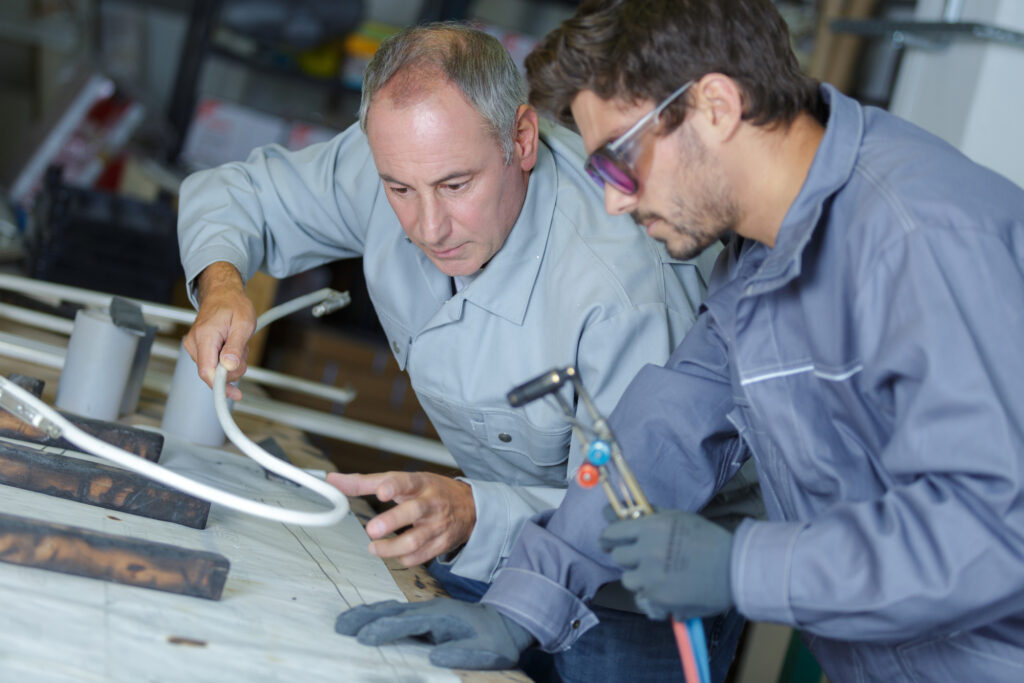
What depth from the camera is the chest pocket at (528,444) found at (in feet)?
5.13

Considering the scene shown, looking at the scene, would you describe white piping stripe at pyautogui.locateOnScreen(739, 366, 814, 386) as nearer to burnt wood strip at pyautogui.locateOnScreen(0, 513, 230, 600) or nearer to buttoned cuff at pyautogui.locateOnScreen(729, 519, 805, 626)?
buttoned cuff at pyautogui.locateOnScreen(729, 519, 805, 626)

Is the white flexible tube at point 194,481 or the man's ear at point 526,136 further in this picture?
the man's ear at point 526,136

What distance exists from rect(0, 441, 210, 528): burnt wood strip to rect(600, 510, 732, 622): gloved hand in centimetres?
58

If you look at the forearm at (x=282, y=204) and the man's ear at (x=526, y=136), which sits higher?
the man's ear at (x=526, y=136)

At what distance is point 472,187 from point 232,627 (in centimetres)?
77

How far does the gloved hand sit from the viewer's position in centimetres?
100

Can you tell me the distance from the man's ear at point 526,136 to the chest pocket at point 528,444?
42 cm

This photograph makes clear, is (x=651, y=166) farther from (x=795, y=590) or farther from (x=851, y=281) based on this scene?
(x=795, y=590)

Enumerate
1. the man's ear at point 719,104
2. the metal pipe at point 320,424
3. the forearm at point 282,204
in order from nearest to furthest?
the man's ear at point 719,104 < the forearm at point 282,204 < the metal pipe at point 320,424

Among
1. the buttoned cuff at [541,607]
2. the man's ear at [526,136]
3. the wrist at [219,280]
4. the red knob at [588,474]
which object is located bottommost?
the buttoned cuff at [541,607]

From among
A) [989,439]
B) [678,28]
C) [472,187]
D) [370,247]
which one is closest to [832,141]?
[678,28]

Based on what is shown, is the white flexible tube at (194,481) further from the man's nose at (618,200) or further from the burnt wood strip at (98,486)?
the man's nose at (618,200)

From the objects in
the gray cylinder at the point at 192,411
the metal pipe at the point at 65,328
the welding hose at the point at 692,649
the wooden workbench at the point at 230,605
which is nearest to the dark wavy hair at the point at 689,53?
the welding hose at the point at 692,649

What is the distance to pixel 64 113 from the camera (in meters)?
3.75
